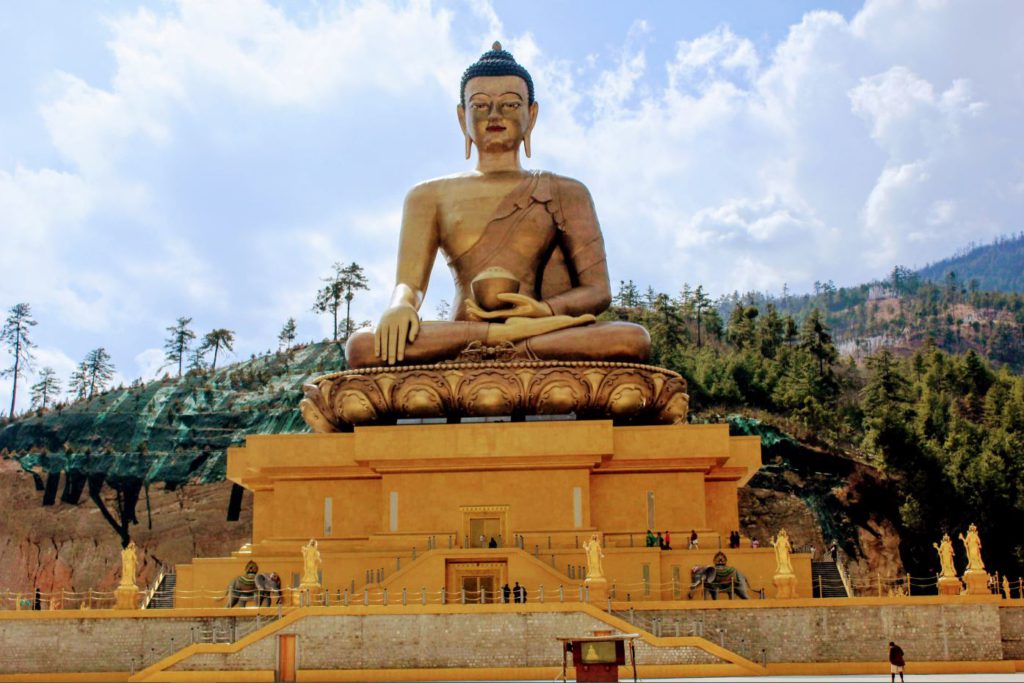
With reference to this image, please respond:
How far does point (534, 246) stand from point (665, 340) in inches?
1137

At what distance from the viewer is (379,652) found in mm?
13133

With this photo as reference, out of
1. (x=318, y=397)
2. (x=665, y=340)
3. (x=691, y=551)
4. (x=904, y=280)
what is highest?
(x=904, y=280)

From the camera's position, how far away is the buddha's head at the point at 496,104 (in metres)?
19.8

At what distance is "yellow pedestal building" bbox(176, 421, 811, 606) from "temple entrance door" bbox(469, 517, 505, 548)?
0.05ft

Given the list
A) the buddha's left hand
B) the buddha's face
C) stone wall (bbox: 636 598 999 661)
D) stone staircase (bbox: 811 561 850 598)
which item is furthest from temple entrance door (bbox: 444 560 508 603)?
the buddha's face

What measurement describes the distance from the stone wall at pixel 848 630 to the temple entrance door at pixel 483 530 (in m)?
3.62

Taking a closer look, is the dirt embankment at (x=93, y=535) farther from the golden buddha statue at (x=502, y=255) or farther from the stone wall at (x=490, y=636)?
the stone wall at (x=490, y=636)

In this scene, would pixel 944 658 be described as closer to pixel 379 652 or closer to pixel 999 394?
pixel 379 652

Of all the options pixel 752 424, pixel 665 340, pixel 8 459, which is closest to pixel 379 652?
pixel 752 424

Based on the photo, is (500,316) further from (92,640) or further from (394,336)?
(92,640)

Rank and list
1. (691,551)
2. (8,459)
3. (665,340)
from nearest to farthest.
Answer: (691,551) < (8,459) < (665,340)

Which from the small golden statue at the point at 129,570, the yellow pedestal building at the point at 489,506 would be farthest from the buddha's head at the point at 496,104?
the small golden statue at the point at 129,570

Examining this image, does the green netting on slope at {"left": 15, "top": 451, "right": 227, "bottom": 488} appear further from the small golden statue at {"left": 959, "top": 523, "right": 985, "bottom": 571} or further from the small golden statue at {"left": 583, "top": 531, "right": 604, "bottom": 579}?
the small golden statue at {"left": 959, "top": 523, "right": 985, "bottom": 571}

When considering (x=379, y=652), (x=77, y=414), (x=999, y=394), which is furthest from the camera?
(x=77, y=414)
